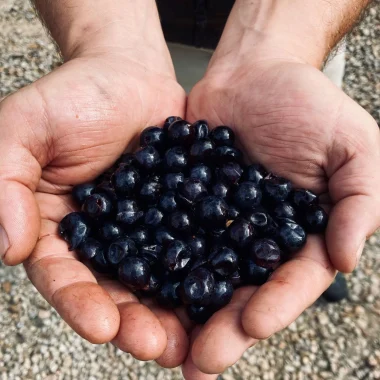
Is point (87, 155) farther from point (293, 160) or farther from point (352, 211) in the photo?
point (352, 211)

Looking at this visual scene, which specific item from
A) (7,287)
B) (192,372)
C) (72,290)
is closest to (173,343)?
(192,372)

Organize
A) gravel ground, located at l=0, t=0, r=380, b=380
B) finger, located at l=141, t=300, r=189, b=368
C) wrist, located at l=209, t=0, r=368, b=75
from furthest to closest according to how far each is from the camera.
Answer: gravel ground, located at l=0, t=0, r=380, b=380
wrist, located at l=209, t=0, r=368, b=75
finger, located at l=141, t=300, r=189, b=368

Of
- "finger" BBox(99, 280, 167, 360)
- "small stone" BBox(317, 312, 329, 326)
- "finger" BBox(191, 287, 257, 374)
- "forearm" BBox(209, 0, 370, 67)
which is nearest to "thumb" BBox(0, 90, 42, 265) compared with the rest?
"finger" BBox(99, 280, 167, 360)

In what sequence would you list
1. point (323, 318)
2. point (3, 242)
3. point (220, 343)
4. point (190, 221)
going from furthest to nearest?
point (323, 318)
point (190, 221)
point (3, 242)
point (220, 343)

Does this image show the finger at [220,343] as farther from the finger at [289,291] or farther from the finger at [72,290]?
the finger at [72,290]

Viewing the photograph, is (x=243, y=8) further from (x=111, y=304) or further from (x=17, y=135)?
(x=111, y=304)

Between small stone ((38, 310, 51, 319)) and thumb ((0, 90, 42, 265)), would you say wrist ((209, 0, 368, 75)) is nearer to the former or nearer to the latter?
thumb ((0, 90, 42, 265))

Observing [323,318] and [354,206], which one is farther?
[323,318]
